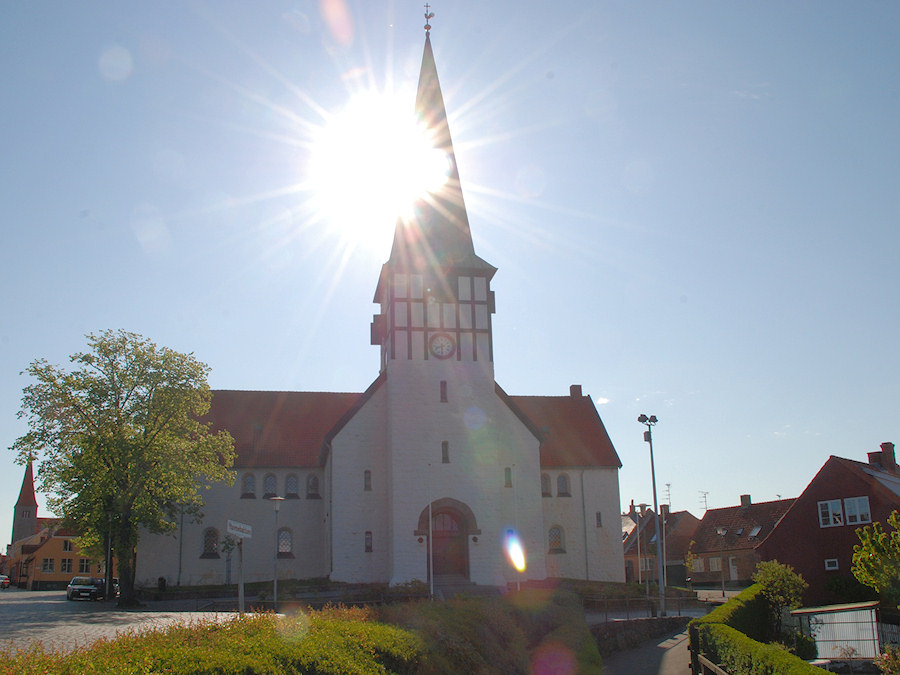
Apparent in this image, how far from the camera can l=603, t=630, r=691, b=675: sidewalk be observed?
2400 centimetres

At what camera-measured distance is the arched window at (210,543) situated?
40.8 m

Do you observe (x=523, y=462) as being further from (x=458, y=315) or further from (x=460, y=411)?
(x=458, y=315)

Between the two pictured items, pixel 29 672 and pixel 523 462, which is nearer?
pixel 29 672

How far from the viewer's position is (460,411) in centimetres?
3819

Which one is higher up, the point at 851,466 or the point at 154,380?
the point at 154,380

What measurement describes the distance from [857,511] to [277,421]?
99.0ft

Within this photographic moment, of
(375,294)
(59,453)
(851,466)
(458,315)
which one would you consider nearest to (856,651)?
(851,466)

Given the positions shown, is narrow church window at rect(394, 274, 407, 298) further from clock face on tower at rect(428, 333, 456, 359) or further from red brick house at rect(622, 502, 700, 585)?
red brick house at rect(622, 502, 700, 585)

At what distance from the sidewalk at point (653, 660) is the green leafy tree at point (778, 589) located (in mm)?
4220

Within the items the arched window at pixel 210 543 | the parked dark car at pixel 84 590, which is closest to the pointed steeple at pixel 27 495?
the parked dark car at pixel 84 590

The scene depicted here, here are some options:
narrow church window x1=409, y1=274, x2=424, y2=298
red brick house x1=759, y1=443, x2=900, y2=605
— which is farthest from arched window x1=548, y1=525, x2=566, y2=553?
narrow church window x1=409, y1=274, x2=424, y2=298

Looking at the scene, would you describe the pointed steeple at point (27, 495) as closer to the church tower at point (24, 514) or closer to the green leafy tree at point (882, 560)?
the church tower at point (24, 514)

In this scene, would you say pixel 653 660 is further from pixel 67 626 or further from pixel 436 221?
pixel 436 221

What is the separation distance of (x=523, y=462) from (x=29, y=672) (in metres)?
32.6
